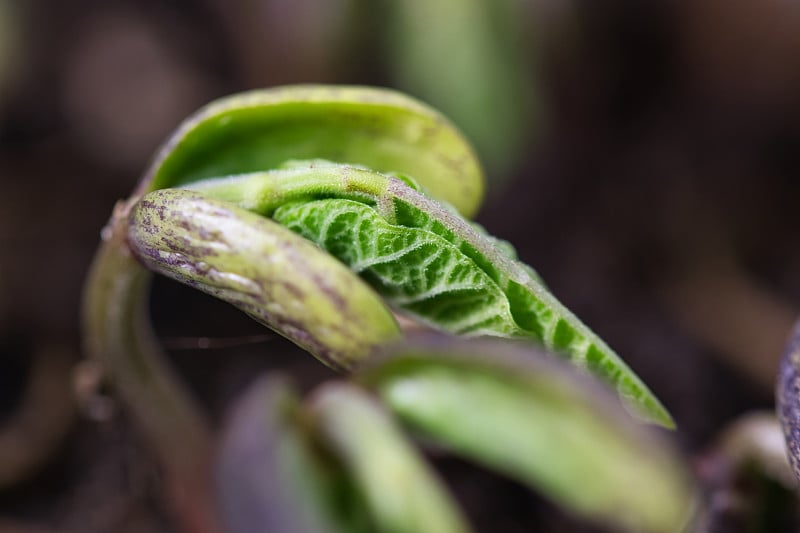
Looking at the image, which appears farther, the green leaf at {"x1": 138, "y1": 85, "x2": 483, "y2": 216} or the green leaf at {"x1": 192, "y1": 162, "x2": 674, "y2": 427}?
the green leaf at {"x1": 138, "y1": 85, "x2": 483, "y2": 216}

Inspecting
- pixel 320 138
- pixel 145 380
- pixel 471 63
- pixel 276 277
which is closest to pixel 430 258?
pixel 276 277

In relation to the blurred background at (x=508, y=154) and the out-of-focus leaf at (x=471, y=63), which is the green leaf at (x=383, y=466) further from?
the out-of-focus leaf at (x=471, y=63)

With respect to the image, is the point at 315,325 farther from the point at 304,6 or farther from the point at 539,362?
the point at 304,6

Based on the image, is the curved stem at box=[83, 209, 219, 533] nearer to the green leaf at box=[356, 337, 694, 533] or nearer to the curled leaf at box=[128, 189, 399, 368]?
the curled leaf at box=[128, 189, 399, 368]

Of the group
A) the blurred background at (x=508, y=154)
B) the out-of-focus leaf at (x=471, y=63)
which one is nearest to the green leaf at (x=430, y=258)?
the blurred background at (x=508, y=154)

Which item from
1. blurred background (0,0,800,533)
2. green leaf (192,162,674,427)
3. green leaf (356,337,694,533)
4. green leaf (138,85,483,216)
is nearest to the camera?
green leaf (356,337,694,533)

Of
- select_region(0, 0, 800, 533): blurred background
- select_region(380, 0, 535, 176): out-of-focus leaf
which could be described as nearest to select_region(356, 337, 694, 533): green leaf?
select_region(0, 0, 800, 533): blurred background

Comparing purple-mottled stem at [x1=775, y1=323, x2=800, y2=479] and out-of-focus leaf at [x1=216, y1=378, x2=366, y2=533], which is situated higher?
purple-mottled stem at [x1=775, y1=323, x2=800, y2=479]

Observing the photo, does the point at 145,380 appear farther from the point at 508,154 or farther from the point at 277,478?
the point at 508,154
